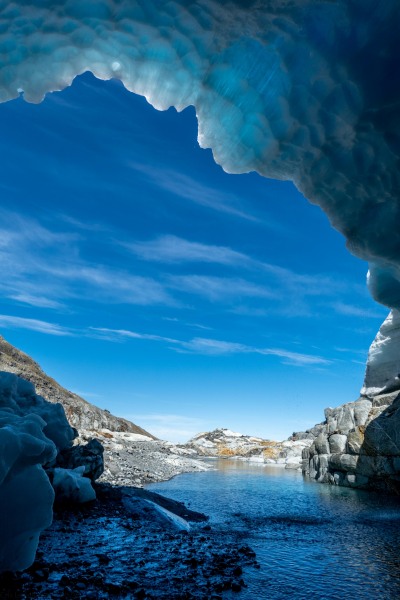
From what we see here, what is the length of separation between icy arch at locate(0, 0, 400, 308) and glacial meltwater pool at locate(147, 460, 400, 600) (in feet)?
25.4

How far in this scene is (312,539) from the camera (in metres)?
12.8

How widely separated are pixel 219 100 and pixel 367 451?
3056cm

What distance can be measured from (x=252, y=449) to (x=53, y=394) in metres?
49.2

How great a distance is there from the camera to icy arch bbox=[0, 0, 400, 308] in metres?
7.64

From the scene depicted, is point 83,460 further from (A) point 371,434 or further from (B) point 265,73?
(A) point 371,434

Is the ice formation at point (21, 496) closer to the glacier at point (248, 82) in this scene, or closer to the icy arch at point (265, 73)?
the glacier at point (248, 82)

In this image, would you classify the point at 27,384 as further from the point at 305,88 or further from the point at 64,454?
the point at 305,88

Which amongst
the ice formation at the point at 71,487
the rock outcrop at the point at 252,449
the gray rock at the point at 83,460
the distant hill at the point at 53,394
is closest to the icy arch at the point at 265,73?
the ice formation at the point at 71,487

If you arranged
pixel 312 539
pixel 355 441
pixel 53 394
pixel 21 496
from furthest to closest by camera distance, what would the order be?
pixel 53 394, pixel 355 441, pixel 312 539, pixel 21 496

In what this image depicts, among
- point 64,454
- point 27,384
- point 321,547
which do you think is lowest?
point 321,547

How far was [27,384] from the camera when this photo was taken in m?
14.1

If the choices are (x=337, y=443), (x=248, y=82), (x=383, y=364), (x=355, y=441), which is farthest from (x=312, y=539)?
(x=337, y=443)

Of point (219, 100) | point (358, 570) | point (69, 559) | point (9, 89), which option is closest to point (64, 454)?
point (69, 559)

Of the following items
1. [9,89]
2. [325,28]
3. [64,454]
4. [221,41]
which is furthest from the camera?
[64,454]
